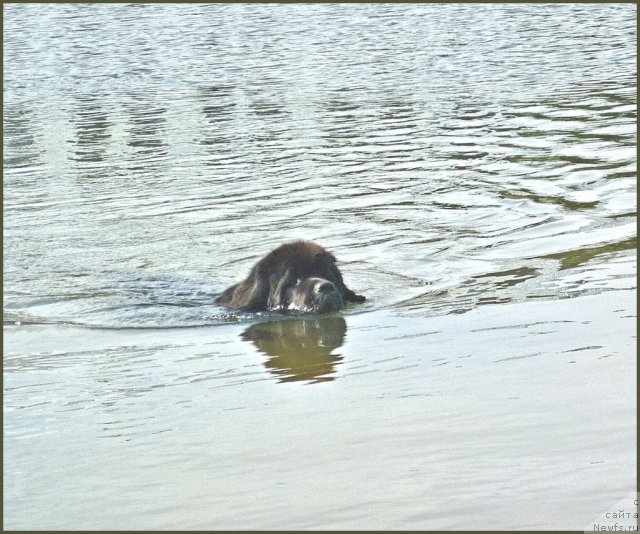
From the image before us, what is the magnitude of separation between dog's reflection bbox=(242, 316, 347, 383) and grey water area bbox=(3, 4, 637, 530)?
0.03 meters

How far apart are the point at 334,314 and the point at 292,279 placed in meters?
0.50

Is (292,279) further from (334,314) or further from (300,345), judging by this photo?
(300,345)

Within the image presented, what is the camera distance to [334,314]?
32.7ft

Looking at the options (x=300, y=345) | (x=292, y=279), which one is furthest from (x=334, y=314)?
(x=300, y=345)

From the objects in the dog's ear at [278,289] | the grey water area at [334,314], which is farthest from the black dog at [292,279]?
the grey water area at [334,314]

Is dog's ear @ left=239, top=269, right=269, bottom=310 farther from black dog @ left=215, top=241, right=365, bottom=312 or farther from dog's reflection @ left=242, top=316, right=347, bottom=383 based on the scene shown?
dog's reflection @ left=242, top=316, right=347, bottom=383

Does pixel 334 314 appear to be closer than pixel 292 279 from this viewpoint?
Yes

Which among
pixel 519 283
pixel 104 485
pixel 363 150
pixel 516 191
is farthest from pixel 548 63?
pixel 104 485

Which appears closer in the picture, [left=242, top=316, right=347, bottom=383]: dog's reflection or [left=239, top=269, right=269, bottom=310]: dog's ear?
[left=242, top=316, right=347, bottom=383]: dog's reflection

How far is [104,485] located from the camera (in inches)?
221

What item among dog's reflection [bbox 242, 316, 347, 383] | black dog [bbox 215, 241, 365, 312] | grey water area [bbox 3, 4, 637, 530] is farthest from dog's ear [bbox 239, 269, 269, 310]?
dog's reflection [bbox 242, 316, 347, 383]

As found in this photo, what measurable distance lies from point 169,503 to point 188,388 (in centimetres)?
217

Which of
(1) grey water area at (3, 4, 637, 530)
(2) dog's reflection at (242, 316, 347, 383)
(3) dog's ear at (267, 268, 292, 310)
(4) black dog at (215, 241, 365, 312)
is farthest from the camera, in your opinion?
(3) dog's ear at (267, 268, 292, 310)

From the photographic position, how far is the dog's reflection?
7977 millimetres
